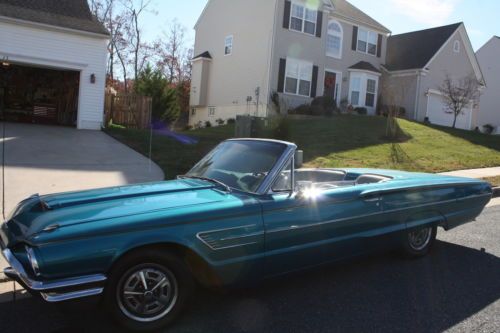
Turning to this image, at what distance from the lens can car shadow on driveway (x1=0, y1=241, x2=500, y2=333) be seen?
138 inches

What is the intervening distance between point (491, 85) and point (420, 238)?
120 ft

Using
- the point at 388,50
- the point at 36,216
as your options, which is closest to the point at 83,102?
the point at 36,216

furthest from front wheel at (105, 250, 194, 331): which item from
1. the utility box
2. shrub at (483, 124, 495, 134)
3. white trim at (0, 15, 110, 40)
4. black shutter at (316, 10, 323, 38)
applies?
shrub at (483, 124, 495, 134)

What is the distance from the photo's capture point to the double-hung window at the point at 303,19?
23.6 meters

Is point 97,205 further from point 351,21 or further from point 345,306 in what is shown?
point 351,21

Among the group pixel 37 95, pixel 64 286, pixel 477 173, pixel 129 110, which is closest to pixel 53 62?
pixel 37 95

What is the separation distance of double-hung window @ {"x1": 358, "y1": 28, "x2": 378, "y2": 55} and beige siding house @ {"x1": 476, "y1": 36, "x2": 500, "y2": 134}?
13347mm

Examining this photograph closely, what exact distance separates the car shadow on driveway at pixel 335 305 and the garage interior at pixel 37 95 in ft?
54.7

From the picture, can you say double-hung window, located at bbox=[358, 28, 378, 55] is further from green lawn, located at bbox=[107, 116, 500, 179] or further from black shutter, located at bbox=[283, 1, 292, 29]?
green lawn, located at bbox=[107, 116, 500, 179]

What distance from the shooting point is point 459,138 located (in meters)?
18.7

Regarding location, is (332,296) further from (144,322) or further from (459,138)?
(459,138)

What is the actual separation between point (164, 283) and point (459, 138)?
18.0m

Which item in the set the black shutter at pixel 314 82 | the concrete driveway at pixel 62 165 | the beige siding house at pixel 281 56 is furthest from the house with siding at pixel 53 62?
the black shutter at pixel 314 82

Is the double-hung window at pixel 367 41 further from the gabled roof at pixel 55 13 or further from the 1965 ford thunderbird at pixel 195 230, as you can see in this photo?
the 1965 ford thunderbird at pixel 195 230
